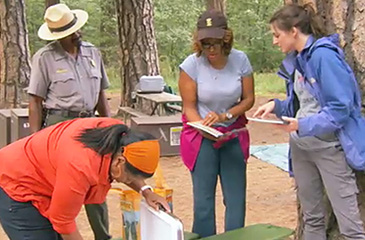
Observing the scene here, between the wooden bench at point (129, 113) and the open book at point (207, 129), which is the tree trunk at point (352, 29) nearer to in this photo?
the open book at point (207, 129)

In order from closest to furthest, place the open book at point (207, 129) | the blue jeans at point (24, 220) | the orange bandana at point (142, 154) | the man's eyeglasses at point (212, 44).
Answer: the orange bandana at point (142, 154), the blue jeans at point (24, 220), the open book at point (207, 129), the man's eyeglasses at point (212, 44)

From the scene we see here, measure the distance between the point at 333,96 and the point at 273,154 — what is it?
477 cm

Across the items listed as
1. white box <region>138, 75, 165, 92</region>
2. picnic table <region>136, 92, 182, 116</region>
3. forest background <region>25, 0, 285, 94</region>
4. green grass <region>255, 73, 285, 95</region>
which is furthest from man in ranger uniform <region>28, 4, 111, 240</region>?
forest background <region>25, 0, 285, 94</region>

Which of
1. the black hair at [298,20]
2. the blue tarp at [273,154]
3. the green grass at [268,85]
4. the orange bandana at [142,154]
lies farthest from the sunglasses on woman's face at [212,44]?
the green grass at [268,85]

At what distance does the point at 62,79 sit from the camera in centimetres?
372

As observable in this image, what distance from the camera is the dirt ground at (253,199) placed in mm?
4863

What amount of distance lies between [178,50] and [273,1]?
359 centimetres

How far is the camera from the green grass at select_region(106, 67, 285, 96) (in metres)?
14.2

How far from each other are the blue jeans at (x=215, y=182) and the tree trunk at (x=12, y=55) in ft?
21.7

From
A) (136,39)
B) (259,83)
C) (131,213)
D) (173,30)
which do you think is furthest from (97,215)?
(173,30)

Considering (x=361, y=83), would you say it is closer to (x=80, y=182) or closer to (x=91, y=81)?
(x=80, y=182)

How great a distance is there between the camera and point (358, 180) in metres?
2.97

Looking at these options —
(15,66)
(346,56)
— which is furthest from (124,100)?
(346,56)

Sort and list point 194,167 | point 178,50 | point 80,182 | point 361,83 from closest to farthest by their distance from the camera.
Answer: point 80,182
point 361,83
point 194,167
point 178,50
